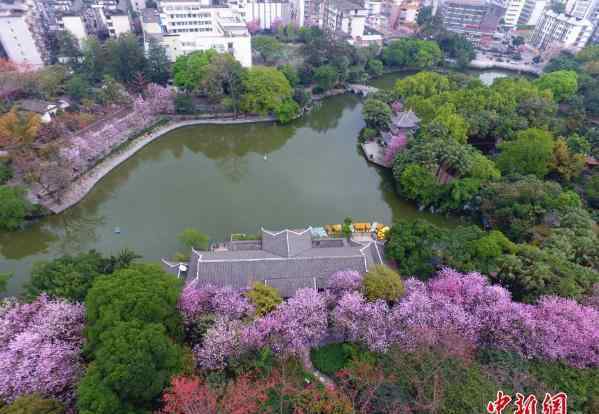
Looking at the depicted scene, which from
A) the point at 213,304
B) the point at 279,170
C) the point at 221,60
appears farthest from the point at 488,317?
the point at 221,60

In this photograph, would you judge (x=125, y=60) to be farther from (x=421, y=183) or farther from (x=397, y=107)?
(x=421, y=183)

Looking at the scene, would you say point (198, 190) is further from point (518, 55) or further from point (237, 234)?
point (518, 55)

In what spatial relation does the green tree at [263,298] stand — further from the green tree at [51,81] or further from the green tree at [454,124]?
the green tree at [51,81]

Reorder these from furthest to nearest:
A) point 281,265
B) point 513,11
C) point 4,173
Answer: point 513,11 < point 4,173 < point 281,265

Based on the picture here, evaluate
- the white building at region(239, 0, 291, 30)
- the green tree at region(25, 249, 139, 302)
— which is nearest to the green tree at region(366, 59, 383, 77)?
the white building at region(239, 0, 291, 30)

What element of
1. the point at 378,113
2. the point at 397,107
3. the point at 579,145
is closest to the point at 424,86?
the point at 397,107
